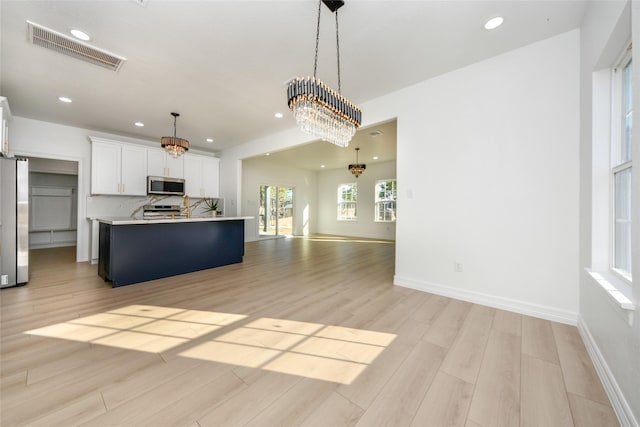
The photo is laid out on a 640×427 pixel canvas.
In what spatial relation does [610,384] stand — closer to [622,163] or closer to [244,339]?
[622,163]

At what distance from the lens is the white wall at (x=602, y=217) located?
1.21m

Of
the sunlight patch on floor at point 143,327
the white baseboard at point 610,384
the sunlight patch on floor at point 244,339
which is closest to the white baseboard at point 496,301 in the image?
the white baseboard at point 610,384

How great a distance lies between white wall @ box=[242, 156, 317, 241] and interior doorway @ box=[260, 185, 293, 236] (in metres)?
0.21

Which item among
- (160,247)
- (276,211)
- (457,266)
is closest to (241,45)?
(160,247)

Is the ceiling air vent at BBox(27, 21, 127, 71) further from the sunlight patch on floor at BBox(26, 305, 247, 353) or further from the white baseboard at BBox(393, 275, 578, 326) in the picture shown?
the white baseboard at BBox(393, 275, 578, 326)

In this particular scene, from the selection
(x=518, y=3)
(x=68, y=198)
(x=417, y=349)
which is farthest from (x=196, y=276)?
Answer: (x=68, y=198)

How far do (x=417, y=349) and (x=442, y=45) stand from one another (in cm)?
299

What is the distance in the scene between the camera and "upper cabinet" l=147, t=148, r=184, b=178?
5.84m

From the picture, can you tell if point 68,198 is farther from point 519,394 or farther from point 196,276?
point 519,394

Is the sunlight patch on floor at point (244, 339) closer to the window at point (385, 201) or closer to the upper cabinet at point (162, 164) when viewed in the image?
the upper cabinet at point (162, 164)

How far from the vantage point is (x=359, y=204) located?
9828 millimetres

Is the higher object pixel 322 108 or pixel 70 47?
pixel 70 47

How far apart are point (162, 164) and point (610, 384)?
7.57 m

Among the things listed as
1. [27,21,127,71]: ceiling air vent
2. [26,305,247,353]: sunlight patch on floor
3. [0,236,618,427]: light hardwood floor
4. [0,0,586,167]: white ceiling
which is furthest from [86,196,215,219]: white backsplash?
Result: [26,305,247,353]: sunlight patch on floor
